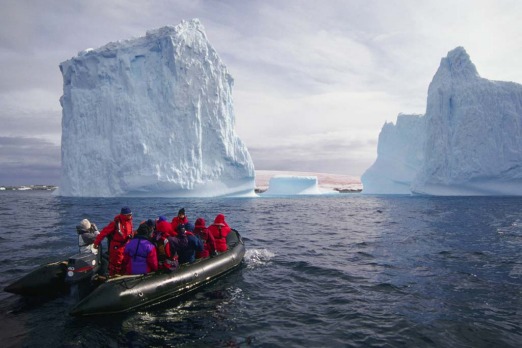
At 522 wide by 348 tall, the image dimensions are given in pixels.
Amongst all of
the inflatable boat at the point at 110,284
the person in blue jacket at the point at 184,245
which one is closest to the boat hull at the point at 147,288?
the inflatable boat at the point at 110,284

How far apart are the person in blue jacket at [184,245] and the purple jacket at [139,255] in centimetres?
96

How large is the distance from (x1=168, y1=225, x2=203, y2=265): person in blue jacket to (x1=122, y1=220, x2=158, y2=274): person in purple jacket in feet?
3.15

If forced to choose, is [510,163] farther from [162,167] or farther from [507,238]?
[162,167]

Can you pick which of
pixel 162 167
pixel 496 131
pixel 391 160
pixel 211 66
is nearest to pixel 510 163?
pixel 496 131

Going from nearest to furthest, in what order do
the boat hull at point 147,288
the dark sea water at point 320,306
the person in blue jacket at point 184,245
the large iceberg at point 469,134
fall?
the dark sea water at point 320,306
the boat hull at point 147,288
the person in blue jacket at point 184,245
the large iceberg at point 469,134

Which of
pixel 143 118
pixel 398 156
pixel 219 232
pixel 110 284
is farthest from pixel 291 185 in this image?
pixel 110 284

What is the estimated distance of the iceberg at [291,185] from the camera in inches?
2309

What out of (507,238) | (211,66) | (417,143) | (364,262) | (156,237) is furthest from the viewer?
(417,143)

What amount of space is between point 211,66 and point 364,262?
35200 mm

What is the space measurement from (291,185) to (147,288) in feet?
174

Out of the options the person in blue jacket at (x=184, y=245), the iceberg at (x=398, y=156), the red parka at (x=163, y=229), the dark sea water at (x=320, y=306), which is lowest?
the dark sea water at (x=320, y=306)

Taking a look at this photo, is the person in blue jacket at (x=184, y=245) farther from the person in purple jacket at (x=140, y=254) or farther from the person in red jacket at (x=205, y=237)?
the person in purple jacket at (x=140, y=254)

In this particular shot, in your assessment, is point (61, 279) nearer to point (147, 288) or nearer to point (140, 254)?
point (140, 254)

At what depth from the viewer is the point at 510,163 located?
37.8m
